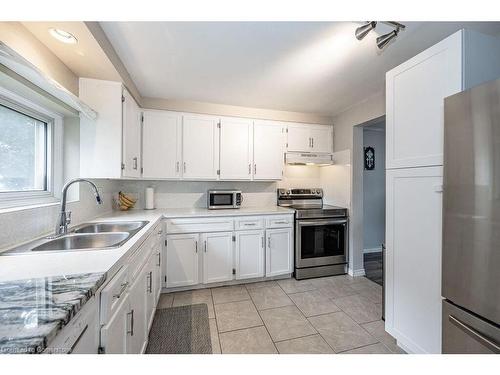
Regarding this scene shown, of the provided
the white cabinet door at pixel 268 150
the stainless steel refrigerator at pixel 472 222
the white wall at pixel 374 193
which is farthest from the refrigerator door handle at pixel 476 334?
the white wall at pixel 374 193

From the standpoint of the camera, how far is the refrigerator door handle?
0.95 m

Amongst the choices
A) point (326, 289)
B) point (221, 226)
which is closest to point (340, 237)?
point (326, 289)

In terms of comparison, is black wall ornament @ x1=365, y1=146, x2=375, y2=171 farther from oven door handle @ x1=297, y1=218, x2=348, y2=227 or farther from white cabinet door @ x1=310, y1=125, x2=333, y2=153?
oven door handle @ x1=297, y1=218, x2=348, y2=227

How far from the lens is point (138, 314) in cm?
140

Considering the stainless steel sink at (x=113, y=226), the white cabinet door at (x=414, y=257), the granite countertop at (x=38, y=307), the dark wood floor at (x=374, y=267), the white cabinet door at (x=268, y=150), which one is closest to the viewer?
the granite countertop at (x=38, y=307)

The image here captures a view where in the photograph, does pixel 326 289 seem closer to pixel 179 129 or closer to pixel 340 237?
pixel 340 237

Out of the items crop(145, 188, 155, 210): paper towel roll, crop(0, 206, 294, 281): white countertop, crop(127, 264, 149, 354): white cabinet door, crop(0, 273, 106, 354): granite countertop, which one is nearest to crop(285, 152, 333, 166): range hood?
crop(145, 188, 155, 210): paper towel roll

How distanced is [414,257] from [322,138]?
→ 7.51 feet

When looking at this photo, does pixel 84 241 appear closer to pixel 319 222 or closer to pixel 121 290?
pixel 121 290

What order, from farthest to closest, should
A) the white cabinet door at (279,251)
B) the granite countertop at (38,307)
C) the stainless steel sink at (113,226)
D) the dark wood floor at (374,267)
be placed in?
1. the dark wood floor at (374,267)
2. the white cabinet door at (279,251)
3. the stainless steel sink at (113,226)
4. the granite countertop at (38,307)

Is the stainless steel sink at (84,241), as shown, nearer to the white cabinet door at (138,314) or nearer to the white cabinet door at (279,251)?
the white cabinet door at (138,314)

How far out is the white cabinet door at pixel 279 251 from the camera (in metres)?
2.79

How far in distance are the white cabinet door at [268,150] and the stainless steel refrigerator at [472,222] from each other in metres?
2.09
